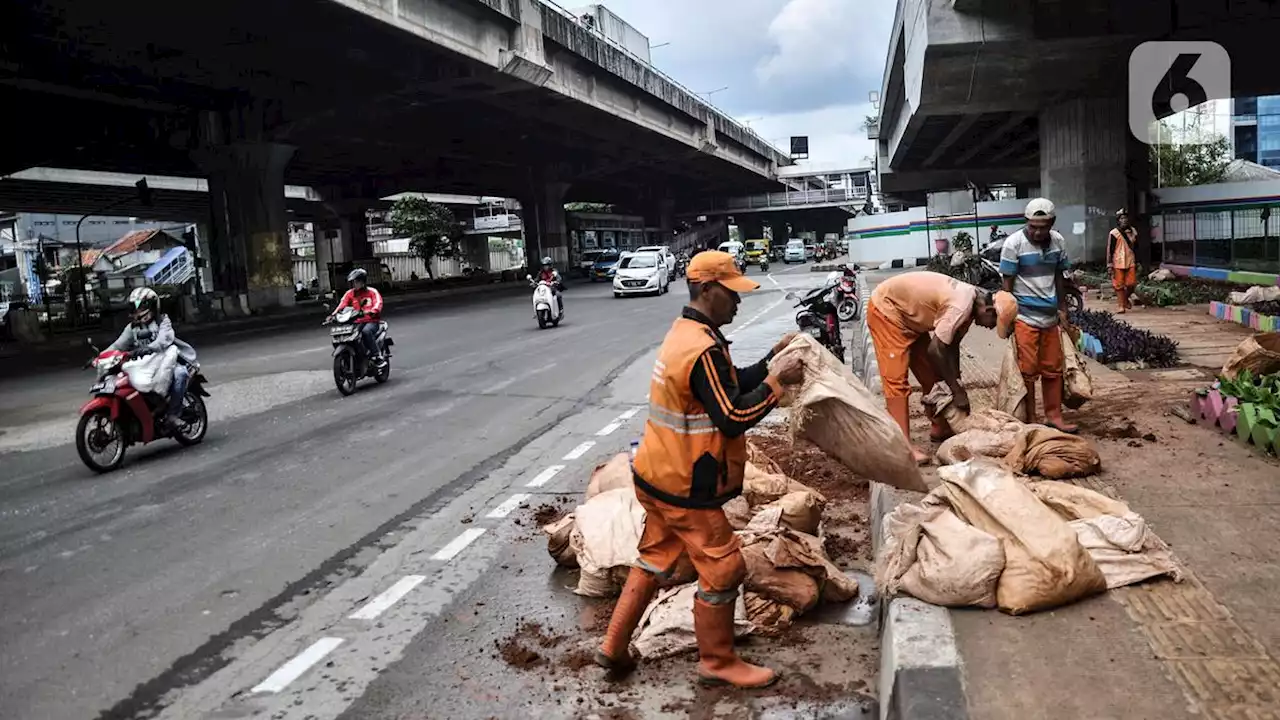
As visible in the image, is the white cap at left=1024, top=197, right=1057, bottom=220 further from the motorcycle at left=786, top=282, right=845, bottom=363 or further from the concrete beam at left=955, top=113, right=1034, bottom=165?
the concrete beam at left=955, top=113, right=1034, bottom=165

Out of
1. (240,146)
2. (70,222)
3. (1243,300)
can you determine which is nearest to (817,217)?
(70,222)

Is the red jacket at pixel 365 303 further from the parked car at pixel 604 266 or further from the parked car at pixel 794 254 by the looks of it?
the parked car at pixel 794 254

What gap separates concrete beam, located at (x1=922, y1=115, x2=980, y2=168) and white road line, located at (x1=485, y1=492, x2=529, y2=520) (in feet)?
94.2

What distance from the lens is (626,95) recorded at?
34438mm

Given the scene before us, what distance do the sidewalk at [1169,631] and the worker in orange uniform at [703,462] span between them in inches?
35.3

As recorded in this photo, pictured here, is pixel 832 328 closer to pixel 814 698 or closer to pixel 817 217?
pixel 814 698

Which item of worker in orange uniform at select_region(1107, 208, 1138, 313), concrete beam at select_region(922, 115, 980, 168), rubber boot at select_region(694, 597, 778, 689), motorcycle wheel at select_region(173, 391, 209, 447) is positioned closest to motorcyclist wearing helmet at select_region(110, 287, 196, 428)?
motorcycle wheel at select_region(173, 391, 209, 447)

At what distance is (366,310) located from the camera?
1217 cm

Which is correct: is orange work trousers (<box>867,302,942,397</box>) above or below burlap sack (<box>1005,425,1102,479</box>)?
above

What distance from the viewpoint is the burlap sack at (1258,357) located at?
6.16m

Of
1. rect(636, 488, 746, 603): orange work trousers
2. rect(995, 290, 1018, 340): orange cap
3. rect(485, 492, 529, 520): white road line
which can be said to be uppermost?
rect(995, 290, 1018, 340): orange cap

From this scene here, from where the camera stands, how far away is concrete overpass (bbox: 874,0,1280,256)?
18.8m

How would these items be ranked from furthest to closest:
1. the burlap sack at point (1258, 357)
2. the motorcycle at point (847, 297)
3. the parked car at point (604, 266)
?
the parked car at point (604, 266), the motorcycle at point (847, 297), the burlap sack at point (1258, 357)

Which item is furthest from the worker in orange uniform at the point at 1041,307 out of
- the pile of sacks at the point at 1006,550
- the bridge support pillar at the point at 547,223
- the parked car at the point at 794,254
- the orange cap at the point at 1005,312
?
the parked car at the point at 794,254
